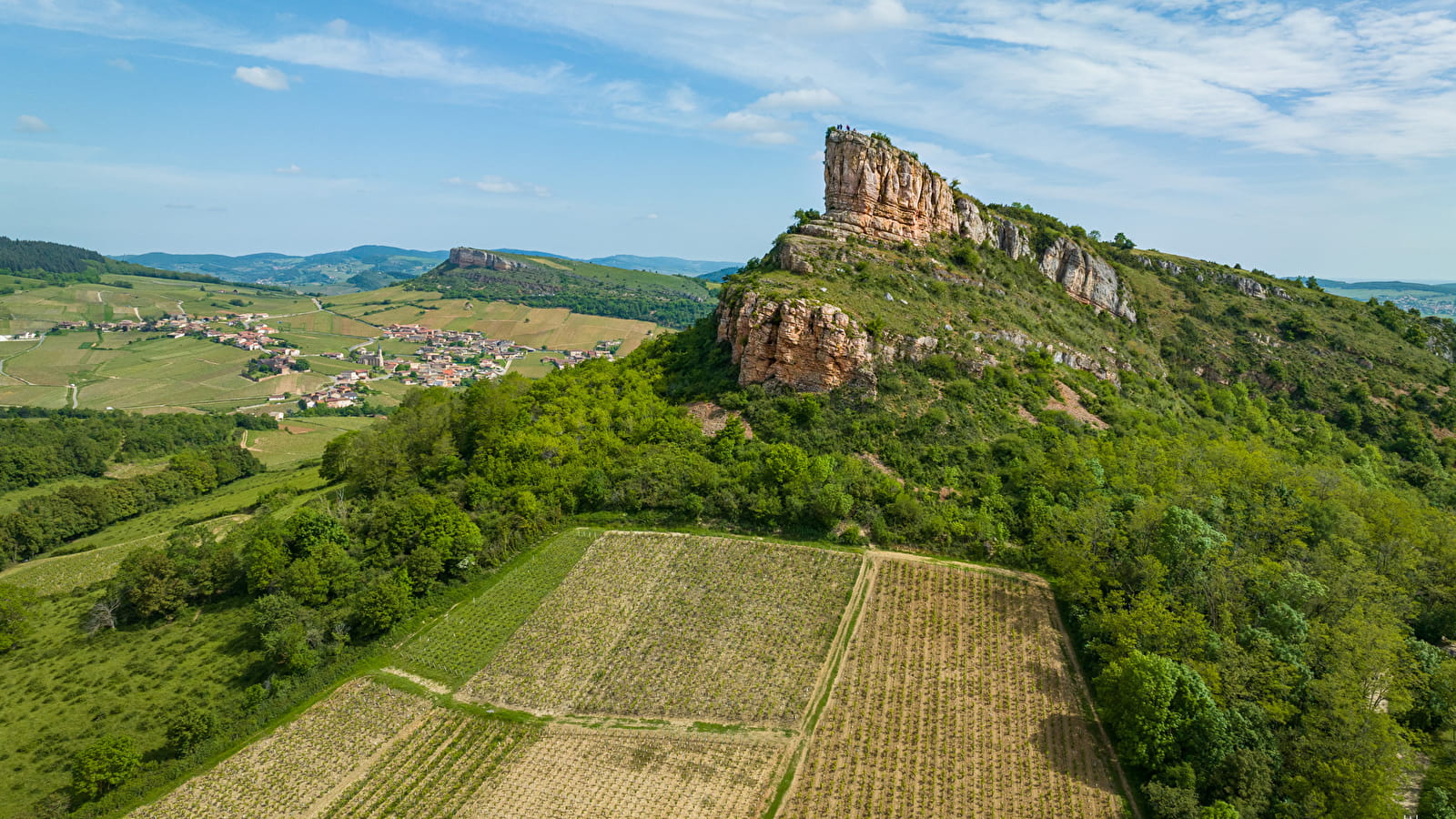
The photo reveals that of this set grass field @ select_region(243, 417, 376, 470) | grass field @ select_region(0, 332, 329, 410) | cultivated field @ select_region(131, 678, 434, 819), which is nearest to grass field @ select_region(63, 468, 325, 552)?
grass field @ select_region(243, 417, 376, 470)

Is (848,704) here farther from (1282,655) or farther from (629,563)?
(1282,655)

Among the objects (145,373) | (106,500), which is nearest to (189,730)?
(106,500)

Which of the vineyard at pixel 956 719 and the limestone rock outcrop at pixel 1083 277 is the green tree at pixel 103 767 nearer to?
the vineyard at pixel 956 719

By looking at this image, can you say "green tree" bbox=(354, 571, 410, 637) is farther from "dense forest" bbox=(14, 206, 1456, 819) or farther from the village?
the village

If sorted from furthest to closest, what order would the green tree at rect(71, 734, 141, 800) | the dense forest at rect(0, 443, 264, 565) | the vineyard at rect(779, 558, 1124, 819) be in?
the dense forest at rect(0, 443, 264, 565), the green tree at rect(71, 734, 141, 800), the vineyard at rect(779, 558, 1124, 819)

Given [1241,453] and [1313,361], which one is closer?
[1241,453]

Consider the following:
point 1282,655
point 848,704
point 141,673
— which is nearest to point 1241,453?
point 1282,655
